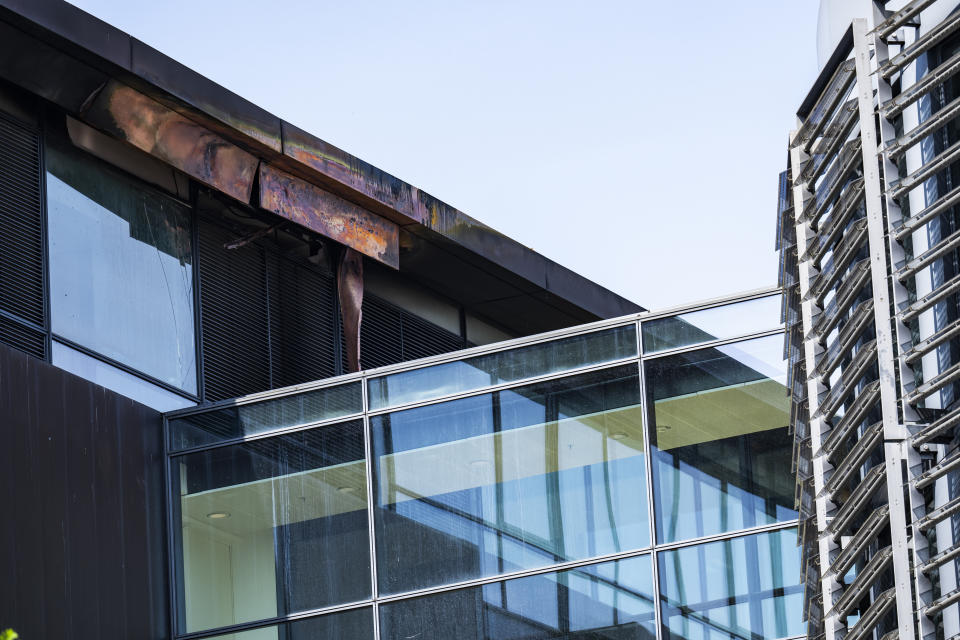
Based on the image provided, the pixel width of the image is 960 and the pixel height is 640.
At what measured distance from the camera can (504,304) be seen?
83.5 feet

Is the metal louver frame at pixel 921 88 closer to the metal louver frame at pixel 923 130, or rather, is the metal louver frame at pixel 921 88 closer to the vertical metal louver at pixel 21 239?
the metal louver frame at pixel 923 130

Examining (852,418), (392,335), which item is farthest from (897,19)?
(392,335)

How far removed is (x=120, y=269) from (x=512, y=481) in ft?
18.1

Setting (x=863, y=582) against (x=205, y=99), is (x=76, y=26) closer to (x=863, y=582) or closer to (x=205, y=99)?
(x=205, y=99)

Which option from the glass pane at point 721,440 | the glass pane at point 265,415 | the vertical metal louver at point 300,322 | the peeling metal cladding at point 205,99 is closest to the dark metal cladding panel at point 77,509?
the glass pane at point 265,415

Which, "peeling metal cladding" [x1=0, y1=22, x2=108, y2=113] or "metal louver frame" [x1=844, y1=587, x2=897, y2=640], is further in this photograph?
"peeling metal cladding" [x1=0, y1=22, x2=108, y2=113]

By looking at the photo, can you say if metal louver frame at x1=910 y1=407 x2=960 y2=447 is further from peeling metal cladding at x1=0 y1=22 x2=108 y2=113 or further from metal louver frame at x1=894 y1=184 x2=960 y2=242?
peeling metal cladding at x1=0 y1=22 x2=108 y2=113

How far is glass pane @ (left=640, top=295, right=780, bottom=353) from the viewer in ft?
59.0

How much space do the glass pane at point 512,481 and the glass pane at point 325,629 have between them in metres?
0.47

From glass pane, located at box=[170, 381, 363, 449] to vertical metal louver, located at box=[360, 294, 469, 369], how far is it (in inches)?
136

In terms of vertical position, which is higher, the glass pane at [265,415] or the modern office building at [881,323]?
the glass pane at [265,415]

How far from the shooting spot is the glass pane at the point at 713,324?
59.0ft

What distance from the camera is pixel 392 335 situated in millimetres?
24188

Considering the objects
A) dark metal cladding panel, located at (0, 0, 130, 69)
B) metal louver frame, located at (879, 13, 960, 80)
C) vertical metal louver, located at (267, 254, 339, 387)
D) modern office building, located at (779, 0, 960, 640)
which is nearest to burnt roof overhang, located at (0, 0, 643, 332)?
dark metal cladding panel, located at (0, 0, 130, 69)
